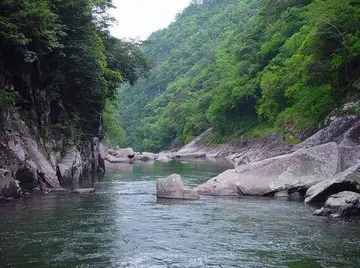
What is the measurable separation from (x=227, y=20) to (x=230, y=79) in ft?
270

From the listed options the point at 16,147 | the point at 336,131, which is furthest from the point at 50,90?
the point at 336,131

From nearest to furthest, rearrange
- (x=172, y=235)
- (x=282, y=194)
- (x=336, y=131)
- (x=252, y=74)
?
(x=172, y=235)
(x=282, y=194)
(x=336, y=131)
(x=252, y=74)

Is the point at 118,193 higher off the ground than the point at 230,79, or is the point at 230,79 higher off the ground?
the point at 230,79

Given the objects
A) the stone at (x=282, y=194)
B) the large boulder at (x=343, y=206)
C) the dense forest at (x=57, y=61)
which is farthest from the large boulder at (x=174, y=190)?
the dense forest at (x=57, y=61)

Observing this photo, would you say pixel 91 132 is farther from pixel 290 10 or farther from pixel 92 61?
pixel 290 10

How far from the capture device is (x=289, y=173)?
68.8 ft

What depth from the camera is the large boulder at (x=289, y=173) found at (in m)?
20.6

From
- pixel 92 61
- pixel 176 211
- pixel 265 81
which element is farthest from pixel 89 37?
pixel 265 81

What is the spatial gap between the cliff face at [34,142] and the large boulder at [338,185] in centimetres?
1256

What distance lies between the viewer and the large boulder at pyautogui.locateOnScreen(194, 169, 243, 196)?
21.6m

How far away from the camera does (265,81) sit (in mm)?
51438

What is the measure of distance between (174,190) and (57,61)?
1199cm

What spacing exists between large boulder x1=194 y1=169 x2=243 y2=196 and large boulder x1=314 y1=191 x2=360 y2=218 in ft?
19.8

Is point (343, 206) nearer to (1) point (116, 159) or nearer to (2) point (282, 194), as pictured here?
(2) point (282, 194)
